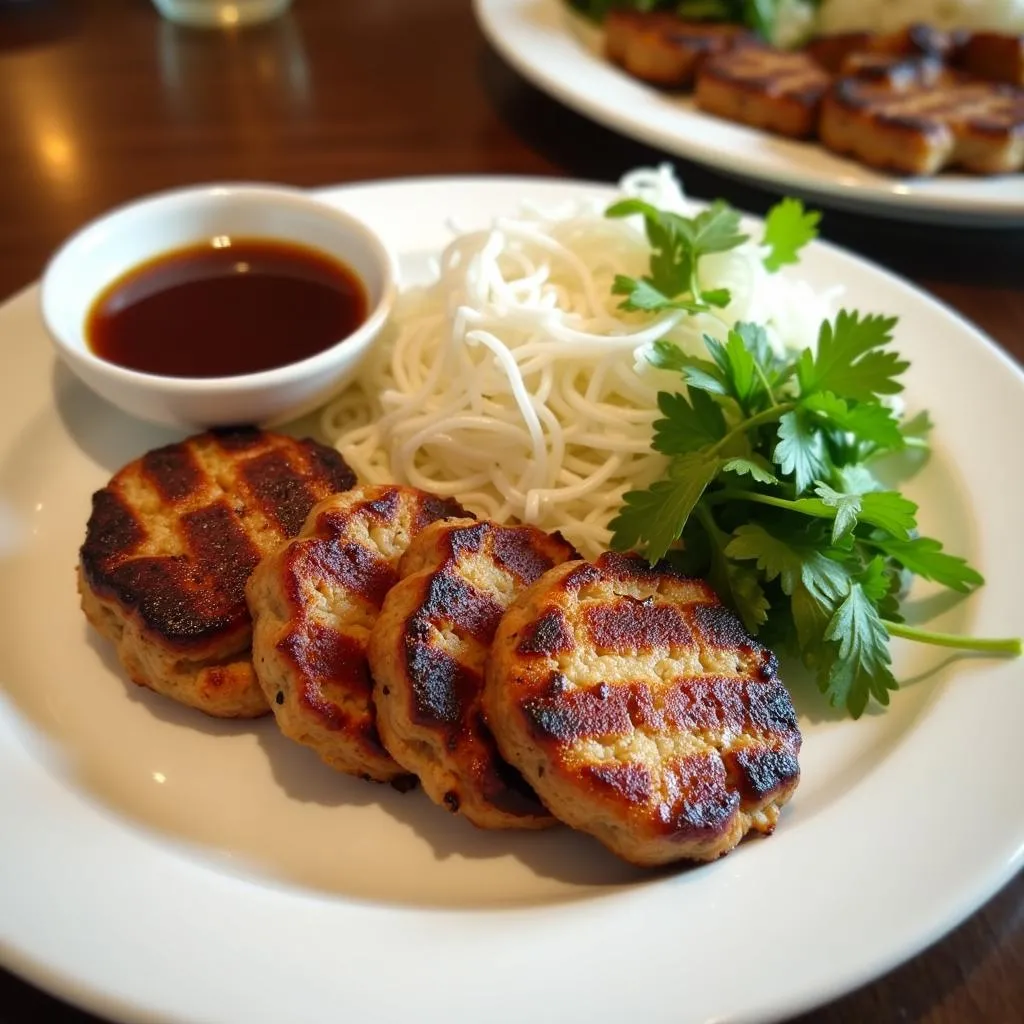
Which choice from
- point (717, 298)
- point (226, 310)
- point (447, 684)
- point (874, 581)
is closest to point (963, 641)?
point (874, 581)

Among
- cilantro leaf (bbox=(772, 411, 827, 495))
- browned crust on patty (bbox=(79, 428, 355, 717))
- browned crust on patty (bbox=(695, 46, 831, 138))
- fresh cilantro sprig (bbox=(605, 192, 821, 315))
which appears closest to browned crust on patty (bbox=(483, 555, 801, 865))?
cilantro leaf (bbox=(772, 411, 827, 495))

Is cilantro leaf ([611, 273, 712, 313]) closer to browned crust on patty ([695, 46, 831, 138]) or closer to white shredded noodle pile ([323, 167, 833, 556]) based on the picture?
white shredded noodle pile ([323, 167, 833, 556])

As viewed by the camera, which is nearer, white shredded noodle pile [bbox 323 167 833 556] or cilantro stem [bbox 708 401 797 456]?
cilantro stem [bbox 708 401 797 456]

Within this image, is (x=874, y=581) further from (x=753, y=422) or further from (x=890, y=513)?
(x=753, y=422)

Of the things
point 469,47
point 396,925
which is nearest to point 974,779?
point 396,925

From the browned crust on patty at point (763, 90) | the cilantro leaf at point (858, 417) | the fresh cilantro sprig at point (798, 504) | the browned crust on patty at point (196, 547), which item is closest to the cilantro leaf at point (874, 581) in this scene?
the fresh cilantro sprig at point (798, 504)
